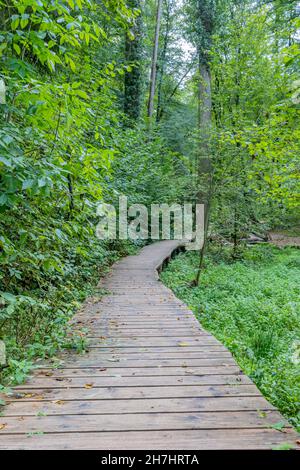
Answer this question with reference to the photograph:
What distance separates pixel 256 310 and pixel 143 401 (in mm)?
4611

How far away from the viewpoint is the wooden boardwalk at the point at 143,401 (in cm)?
172

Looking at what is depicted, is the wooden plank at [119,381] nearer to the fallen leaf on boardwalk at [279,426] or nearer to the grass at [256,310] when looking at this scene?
the fallen leaf on boardwalk at [279,426]

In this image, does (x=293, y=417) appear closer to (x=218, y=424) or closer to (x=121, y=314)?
(x=218, y=424)

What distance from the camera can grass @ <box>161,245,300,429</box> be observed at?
3.17 meters

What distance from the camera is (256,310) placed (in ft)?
20.6

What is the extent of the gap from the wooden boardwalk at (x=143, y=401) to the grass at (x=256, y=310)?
0.45 m

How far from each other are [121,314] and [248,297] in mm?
3683

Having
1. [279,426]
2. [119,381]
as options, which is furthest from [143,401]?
[279,426]

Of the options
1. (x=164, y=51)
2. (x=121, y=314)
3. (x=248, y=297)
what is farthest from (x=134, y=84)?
(x=121, y=314)

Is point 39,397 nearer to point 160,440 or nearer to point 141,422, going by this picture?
point 141,422

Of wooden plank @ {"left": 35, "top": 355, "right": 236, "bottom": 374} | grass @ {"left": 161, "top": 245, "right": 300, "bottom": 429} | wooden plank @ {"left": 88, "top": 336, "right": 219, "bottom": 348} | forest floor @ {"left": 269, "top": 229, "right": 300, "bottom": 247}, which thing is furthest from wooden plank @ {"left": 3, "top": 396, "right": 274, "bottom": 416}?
forest floor @ {"left": 269, "top": 229, "right": 300, "bottom": 247}

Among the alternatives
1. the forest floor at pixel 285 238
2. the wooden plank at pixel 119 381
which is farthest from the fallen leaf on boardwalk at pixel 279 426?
the forest floor at pixel 285 238
